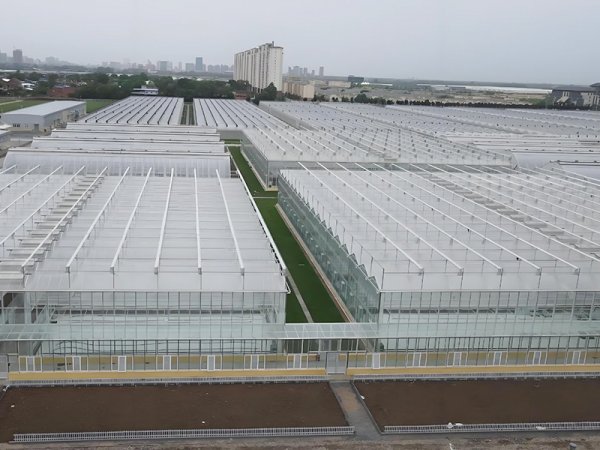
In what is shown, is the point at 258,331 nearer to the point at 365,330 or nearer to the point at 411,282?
the point at 365,330

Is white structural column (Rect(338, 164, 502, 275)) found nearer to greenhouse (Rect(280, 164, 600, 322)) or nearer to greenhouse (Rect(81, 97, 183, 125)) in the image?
greenhouse (Rect(280, 164, 600, 322))

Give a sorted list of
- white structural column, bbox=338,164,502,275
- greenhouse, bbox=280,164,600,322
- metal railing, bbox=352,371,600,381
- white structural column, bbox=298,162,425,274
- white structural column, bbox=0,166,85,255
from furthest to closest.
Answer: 1. white structural column, bbox=0,166,85,255
2. white structural column, bbox=338,164,502,275
3. white structural column, bbox=298,162,425,274
4. greenhouse, bbox=280,164,600,322
5. metal railing, bbox=352,371,600,381

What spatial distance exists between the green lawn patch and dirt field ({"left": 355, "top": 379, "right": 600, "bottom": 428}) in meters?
5.27

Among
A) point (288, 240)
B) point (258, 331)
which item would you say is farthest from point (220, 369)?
point (288, 240)

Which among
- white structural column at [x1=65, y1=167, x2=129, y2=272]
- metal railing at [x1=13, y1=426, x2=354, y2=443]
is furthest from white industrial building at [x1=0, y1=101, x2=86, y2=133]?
metal railing at [x1=13, y1=426, x2=354, y2=443]

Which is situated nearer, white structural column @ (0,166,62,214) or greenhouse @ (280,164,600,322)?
greenhouse @ (280,164,600,322)

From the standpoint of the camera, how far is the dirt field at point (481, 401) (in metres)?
16.7

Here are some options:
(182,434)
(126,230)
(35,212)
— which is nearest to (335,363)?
(182,434)

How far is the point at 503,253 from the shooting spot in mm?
22781

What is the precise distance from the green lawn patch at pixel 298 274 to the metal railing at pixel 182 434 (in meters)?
7.11

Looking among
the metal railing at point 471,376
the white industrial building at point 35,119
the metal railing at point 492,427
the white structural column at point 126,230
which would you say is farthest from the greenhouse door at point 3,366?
the white industrial building at point 35,119

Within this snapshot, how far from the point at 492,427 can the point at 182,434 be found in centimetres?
803

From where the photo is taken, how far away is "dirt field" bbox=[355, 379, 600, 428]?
1673cm

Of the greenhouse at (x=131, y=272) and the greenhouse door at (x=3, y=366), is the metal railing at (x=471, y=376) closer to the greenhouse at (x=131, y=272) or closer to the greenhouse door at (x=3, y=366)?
the greenhouse at (x=131, y=272)
